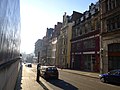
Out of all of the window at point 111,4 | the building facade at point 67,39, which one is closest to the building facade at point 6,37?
the window at point 111,4

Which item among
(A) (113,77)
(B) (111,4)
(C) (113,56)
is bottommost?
(A) (113,77)

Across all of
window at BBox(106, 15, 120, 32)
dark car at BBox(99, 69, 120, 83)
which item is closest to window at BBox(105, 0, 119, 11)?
window at BBox(106, 15, 120, 32)

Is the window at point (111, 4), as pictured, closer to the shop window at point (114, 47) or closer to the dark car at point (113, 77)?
the shop window at point (114, 47)

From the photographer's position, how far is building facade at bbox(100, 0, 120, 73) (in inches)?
1139

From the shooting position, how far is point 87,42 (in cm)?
4228

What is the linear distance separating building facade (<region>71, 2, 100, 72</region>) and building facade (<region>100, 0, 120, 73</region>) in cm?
429

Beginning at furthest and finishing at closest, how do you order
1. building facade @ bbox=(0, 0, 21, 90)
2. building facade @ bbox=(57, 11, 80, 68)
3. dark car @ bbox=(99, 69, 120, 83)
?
1. building facade @ bbox=(57, 11, 80, 68)
2. dark car @ bbox=(99, 69, 120, 83)
3. building facade @ bbox=(0, 0, 21, 90)

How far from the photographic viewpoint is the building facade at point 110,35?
28.9 m

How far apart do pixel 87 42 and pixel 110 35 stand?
12054 mm

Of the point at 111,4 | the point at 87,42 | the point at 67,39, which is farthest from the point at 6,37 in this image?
the point at 67,39

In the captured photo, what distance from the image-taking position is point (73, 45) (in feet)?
171

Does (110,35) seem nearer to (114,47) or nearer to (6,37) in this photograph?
(114,47)

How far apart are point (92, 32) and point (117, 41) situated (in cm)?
1126

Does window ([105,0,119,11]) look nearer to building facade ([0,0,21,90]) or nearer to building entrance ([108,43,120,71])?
building entrance ([108,43,120,71])
